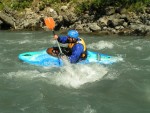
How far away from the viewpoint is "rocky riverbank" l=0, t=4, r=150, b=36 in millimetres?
A: 16312

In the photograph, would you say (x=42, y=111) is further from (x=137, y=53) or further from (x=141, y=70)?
(x=137, y=53)

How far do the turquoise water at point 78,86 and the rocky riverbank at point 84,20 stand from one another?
10.5 ft

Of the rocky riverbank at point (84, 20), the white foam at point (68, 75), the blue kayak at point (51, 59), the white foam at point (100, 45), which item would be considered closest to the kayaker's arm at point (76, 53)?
the white foam at point (68, 75)

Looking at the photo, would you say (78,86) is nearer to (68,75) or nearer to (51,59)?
(68,75)

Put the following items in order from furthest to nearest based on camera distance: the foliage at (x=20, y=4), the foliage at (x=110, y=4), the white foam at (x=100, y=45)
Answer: the foliage at (x=20, y=4) → the foliage at (x=110, y=4) → the white foam at (x=100, y=45)

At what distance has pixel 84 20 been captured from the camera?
17672mm

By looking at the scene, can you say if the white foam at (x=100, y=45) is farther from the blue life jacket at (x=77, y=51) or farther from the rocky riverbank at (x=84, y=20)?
the blue life jacket at (x=77, y=51)

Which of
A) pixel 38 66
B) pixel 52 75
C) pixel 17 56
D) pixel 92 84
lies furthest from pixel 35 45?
pixel 92 84

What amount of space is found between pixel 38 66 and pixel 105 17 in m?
6.84

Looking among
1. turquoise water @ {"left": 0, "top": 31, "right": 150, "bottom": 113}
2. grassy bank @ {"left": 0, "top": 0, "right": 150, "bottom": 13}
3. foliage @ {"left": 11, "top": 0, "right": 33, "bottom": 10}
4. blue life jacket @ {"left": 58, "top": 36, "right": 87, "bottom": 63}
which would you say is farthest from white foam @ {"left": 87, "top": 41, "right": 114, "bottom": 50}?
foliage @ {"left": 11, "top": 0, "right": 33, "bottom": 10}

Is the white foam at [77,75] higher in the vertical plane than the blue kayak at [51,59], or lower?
lower

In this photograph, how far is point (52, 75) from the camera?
10.4 meters

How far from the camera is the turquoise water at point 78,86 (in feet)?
→ 27.5

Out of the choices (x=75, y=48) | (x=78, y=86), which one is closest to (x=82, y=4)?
(x=75, y=48)
